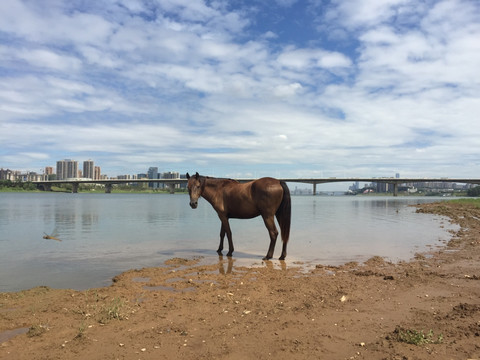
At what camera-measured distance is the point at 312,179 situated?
12525 centimetres

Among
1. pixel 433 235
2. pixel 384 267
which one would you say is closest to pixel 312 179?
pixel 433 235

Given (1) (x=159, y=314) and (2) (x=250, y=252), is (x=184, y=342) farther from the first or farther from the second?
(2) (x=250, y=252)

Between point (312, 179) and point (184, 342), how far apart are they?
12414 cm

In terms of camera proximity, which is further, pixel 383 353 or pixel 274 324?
pixel 274 324

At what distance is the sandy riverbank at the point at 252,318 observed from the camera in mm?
3895

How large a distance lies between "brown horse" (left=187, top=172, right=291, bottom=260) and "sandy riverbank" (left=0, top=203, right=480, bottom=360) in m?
2.55

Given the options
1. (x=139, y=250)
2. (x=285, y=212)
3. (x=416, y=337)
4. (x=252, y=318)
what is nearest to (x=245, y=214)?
(x=285, y=212)

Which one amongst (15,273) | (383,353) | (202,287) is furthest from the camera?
(15,273)

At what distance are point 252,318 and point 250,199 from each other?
5.72 metres

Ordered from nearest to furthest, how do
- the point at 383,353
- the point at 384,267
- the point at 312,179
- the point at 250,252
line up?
the point at 383,353 → the point at 384,267 → the point at 250,252 → the point at 312,179

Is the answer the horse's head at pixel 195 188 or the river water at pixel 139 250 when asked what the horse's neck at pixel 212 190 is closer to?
the horse's head at pixel 195 188

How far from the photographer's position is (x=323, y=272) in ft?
27.5

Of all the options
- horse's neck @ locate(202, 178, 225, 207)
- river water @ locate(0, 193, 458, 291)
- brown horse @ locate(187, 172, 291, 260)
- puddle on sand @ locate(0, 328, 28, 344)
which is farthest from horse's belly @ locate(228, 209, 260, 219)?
puddle on sand @ locate(0, 328, 28, 344)

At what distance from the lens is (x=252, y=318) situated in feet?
16.0
